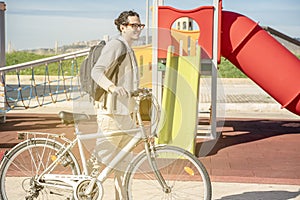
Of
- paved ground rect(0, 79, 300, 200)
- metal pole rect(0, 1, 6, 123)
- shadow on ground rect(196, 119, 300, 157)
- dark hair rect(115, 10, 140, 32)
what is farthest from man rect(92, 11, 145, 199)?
metal pole rect(0, 1, 6, 123)

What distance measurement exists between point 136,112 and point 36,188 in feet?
3.40

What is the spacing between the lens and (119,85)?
448 centimetres

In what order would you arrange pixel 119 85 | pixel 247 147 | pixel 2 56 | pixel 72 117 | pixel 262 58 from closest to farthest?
1. pixel 72 117
2. pixel 119 85
3. pixel 247 147
4. pixel 262 58
5. pixel 2 56

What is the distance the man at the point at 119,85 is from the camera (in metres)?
4.39

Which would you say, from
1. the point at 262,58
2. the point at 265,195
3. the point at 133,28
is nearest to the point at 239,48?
the point at 262,58

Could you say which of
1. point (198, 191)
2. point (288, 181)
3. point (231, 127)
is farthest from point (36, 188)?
point (231, 127)

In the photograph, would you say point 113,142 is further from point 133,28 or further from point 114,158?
point 133,28

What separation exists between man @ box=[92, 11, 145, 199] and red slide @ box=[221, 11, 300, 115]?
474cm

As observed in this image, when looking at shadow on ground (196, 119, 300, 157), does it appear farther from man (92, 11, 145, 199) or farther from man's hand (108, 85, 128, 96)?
man's hand (108, 85, 128, 96)

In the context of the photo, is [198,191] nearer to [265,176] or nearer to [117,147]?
[117,147]

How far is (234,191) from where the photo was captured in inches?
231

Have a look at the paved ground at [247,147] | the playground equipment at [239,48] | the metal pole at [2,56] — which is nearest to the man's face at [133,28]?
the paved ground at [247,147]

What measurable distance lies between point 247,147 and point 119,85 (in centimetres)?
475

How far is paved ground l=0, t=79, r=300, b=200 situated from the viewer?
6051mm
